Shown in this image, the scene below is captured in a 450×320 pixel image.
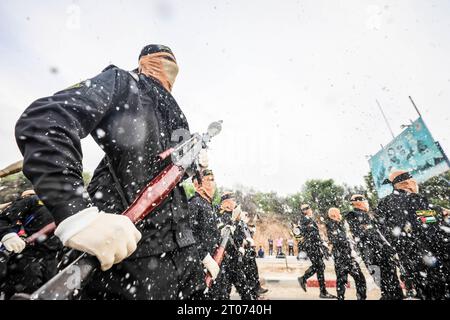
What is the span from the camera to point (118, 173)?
1394 mm

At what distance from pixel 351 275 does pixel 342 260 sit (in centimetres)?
42

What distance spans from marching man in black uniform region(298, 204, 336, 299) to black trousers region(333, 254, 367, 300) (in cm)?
69

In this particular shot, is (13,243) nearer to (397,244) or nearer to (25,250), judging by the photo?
(25,250)

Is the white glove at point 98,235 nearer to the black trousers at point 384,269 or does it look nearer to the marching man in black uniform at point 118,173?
the marching man in black uniform at point 118,173

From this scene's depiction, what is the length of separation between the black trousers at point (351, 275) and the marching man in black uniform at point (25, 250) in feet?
21.4

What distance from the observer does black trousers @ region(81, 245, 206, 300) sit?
48.0 inches

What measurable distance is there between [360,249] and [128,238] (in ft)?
24.6

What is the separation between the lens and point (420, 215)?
5.01 metres

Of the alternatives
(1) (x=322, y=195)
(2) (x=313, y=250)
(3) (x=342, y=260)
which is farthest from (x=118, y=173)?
(1) (x=322, y=195)

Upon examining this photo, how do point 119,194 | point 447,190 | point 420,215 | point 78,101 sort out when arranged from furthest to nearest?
point 447,190
point 420,215
point 119,194
point 78,101

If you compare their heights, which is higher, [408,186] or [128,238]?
[408,186]

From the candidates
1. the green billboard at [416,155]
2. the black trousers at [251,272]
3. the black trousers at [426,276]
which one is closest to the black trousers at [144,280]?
the black trousers at [426,276]
